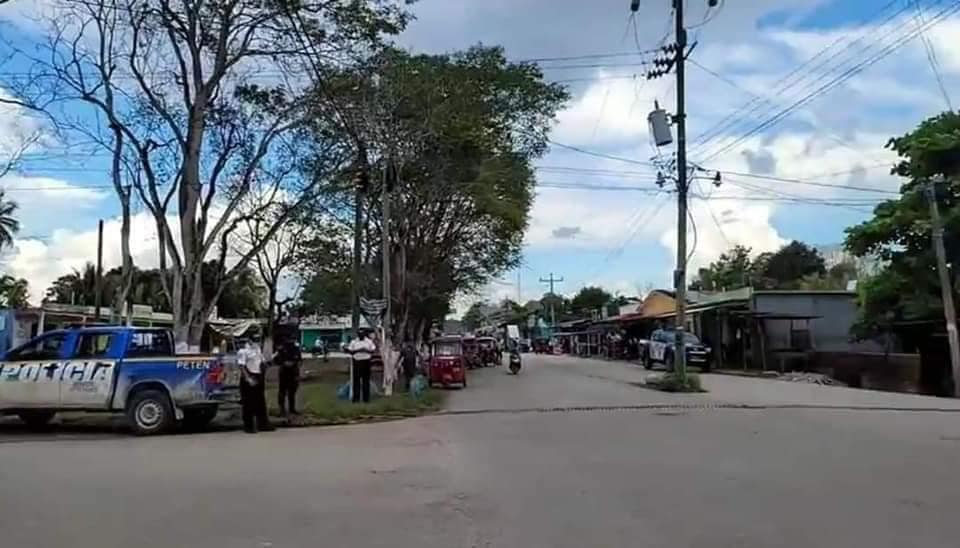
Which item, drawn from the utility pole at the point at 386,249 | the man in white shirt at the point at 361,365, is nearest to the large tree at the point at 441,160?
the utility pole at the point at 386,249

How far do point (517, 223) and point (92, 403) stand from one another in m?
25.3

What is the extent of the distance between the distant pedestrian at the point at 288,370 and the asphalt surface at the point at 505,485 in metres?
2.03

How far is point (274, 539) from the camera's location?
8.00 m

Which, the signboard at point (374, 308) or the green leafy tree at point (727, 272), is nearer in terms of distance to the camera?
the signboard at point (374, 308)

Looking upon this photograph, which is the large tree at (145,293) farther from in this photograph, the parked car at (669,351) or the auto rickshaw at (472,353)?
the parked car at (669,351)

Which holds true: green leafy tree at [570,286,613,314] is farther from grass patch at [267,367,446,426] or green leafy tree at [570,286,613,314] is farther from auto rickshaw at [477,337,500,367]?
grass patch at [267,367,446,426]

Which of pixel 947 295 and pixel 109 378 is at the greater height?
pixel 947 295

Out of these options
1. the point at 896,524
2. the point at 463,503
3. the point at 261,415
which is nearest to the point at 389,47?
the point at 261,415

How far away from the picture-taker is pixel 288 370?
65.5ft

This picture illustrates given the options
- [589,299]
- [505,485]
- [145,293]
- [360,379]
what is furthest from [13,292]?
[589,299]

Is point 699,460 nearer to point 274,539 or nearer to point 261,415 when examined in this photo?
point 274,539

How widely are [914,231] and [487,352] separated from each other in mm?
31776

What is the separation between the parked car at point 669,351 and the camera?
42.4 m

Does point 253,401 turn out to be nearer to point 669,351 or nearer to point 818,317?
point 669,351
